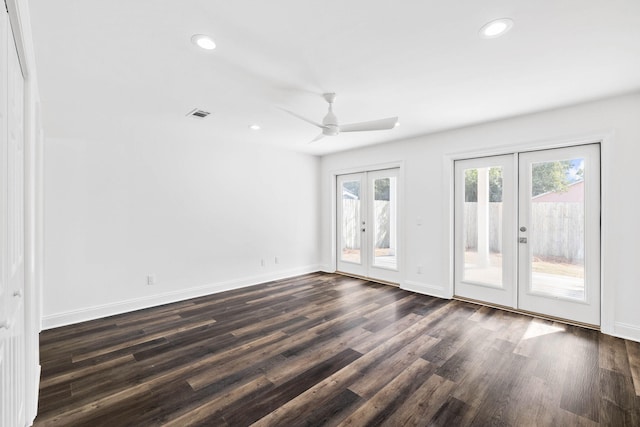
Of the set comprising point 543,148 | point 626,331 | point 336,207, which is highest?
point 543,148

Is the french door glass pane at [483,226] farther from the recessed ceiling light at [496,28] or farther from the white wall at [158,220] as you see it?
the white wall at [158,220]

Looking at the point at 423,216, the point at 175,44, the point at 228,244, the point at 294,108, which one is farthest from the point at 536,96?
the point at 228,244

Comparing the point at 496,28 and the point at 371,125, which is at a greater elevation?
the point at 496,28

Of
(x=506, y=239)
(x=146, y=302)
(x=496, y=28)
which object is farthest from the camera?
(x=146, y=302)

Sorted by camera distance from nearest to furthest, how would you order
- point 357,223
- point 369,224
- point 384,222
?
point 384,222 < point 369,224 < point 357,223

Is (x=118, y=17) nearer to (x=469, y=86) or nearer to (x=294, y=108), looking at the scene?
(x=294, y=108)

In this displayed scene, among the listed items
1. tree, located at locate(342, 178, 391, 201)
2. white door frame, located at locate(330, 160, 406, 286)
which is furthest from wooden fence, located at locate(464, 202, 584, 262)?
tree, located at locate(342, 178, 391, 201)

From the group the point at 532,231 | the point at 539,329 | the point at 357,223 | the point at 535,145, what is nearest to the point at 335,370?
the point at 539,329

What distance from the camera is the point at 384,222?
17.7ft

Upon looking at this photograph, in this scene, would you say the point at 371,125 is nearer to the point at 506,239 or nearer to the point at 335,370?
the point at 335,370

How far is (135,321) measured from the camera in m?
3.58

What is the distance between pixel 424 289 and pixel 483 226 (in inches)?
52.0

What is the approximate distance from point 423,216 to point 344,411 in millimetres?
3322

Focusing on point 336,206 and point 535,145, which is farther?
point 336,206
